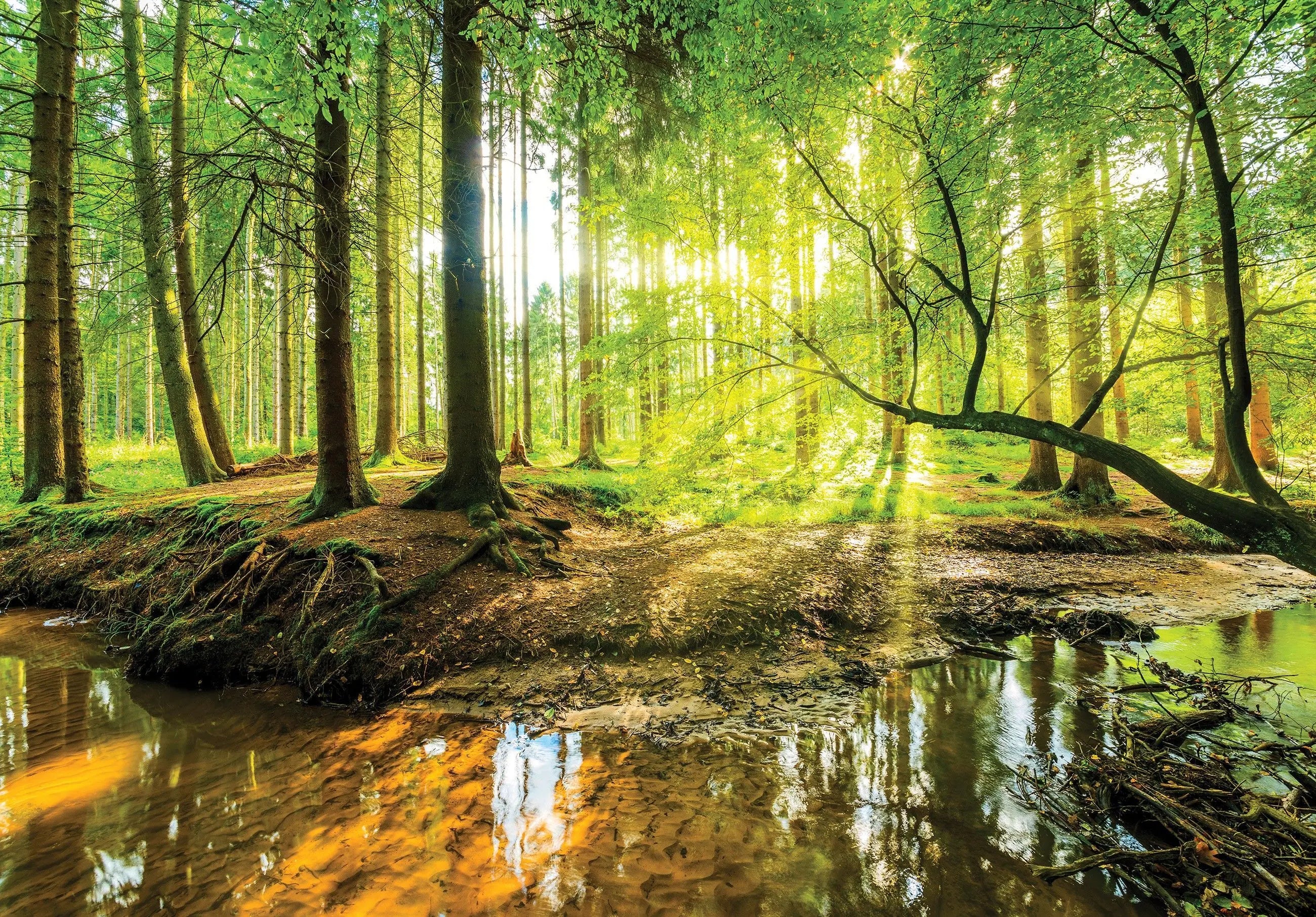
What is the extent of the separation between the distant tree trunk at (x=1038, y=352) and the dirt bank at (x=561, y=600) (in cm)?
246

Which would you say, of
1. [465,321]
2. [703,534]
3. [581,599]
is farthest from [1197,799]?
[465,321]

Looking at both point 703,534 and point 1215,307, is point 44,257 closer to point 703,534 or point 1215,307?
point 703,534

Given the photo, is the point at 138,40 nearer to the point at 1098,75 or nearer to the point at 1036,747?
the point at 1098,75

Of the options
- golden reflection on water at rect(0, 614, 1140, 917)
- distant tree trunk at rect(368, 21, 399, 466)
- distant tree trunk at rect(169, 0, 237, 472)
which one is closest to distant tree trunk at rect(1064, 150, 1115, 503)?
golden reflection on water at rect(0, 614, 1140, 917)

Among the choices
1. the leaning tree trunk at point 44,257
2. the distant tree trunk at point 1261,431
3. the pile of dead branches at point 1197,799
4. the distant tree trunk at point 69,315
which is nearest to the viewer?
the pile of dead branches at point 1197,799

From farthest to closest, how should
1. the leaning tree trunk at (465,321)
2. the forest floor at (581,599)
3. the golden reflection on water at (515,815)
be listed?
the leaning tree trunk at (465,321) < the forest floor at (581,599) < the golden reflection on water at (515,815)

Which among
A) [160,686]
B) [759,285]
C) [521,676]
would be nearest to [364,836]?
[521,676]

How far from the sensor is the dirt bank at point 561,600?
4.54 m

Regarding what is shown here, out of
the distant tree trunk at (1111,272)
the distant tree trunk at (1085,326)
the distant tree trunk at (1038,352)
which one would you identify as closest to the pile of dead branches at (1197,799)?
the distant tree trunk at (1111,272)

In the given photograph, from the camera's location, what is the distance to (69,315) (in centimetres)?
857

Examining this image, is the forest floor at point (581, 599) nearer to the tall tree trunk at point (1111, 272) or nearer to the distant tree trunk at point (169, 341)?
the distant tree trunk at point (169, 341)

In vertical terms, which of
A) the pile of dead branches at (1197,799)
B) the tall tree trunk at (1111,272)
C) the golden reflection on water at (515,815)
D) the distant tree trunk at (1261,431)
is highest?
the tall tree trunk at (1111,272)

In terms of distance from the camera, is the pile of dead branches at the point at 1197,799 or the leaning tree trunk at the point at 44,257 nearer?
the pile of dead branches at the point at 1197,799

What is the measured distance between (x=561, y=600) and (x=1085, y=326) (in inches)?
407
